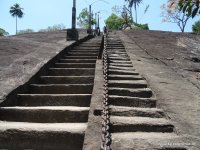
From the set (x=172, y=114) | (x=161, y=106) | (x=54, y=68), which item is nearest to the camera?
(x=172, y=114)

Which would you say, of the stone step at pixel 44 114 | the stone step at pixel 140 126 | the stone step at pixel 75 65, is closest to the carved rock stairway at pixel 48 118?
the stone step at pixel 44 114

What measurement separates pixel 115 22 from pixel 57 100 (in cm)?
5654

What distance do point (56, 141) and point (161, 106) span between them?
1560mm

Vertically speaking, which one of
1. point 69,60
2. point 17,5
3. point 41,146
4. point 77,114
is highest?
point 17,5

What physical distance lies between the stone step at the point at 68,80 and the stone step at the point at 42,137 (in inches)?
87.5

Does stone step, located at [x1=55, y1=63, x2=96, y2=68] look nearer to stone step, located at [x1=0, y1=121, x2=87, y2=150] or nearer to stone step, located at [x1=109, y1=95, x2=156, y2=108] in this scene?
stone step, located at [x1=109, y1=95, x2=156, y2=108]

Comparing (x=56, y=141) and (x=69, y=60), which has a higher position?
(x=69, y=60)

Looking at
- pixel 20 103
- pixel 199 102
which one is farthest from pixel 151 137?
pixel 20 103

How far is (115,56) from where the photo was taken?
8.47 meters

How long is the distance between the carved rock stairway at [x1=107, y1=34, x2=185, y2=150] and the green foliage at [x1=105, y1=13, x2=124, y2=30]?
174 feet

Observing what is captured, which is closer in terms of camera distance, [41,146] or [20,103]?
[41,146]

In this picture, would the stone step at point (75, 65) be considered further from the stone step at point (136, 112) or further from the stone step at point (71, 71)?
the stone step at point (136, 112)

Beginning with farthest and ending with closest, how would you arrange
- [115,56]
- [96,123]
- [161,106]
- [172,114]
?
[115,56] → [161,106] → [172,114] → [96,123]

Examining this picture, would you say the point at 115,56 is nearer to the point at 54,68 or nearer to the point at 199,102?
the point at 54,68
